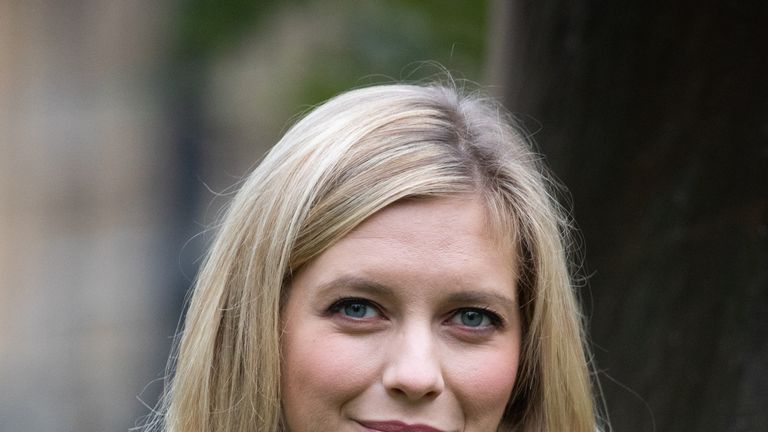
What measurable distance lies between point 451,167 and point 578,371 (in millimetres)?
768

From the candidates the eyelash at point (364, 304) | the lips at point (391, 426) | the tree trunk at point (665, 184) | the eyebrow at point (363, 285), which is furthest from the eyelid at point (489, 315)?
the tree trunk at point (665, 184)

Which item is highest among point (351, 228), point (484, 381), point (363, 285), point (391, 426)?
point (351, 228)

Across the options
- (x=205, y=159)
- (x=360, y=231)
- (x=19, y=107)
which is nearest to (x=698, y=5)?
(x=360, y=231)

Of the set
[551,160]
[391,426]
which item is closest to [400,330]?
[391,426]

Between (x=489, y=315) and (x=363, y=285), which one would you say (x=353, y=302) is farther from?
(x=489, y=315)

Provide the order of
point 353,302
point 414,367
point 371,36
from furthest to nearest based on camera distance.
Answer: point 371,36 < point 353,302 < point 414,367

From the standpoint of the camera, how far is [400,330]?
345cm

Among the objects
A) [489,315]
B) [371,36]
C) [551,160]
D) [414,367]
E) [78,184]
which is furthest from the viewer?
[78,184]

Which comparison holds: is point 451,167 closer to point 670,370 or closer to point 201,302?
point 201,302

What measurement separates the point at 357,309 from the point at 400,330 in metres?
0.12

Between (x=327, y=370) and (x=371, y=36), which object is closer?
(x=327, y=370)

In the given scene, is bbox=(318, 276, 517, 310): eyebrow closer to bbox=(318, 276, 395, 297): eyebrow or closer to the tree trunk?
bbox=(318, 276, 395, 297): eyebrow

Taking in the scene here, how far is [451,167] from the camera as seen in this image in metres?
3.60

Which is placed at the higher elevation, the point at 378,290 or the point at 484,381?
the point at 378,290
